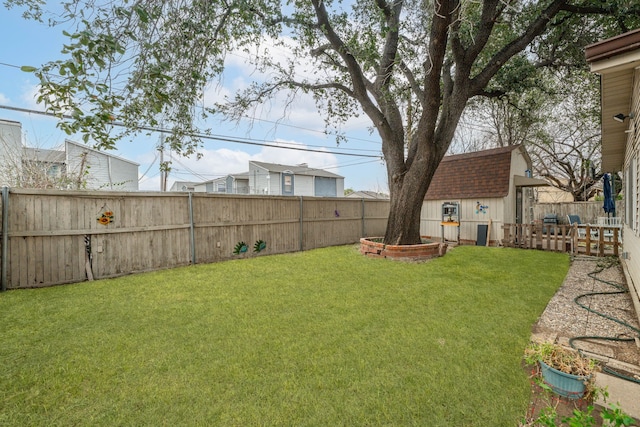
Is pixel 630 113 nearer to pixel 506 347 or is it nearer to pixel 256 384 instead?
pixel 506 347

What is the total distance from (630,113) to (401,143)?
4.52 metres

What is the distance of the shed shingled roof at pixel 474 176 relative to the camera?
33.5ft

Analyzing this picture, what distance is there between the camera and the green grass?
6.15ft

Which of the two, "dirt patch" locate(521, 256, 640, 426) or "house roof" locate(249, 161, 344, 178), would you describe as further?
"house roof" locate(249, 161, 344, 178)

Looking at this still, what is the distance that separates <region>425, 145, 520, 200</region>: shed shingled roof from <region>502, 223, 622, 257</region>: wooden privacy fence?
1452mm

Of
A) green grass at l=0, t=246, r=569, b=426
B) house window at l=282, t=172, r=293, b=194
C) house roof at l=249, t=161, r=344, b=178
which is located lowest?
green grass at l=0, t=246, r=569, b=426

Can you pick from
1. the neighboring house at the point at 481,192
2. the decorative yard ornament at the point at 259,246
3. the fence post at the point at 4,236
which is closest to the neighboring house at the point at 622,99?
the neighboring house at the point at 481,192

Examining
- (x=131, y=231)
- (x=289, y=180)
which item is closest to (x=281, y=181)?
(x=289, y=180)

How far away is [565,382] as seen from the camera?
1.98 metres

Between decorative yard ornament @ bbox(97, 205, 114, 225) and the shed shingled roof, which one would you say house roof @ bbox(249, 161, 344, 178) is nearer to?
the shed shingled roof

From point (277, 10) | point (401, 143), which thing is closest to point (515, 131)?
point (401, 143)

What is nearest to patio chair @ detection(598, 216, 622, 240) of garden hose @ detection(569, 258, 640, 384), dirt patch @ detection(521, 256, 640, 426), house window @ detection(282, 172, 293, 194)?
garden hose @ detection(569, 258, 640, 384)

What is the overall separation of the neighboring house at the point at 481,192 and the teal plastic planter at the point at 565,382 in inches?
361

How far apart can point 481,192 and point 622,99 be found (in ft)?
21.9
